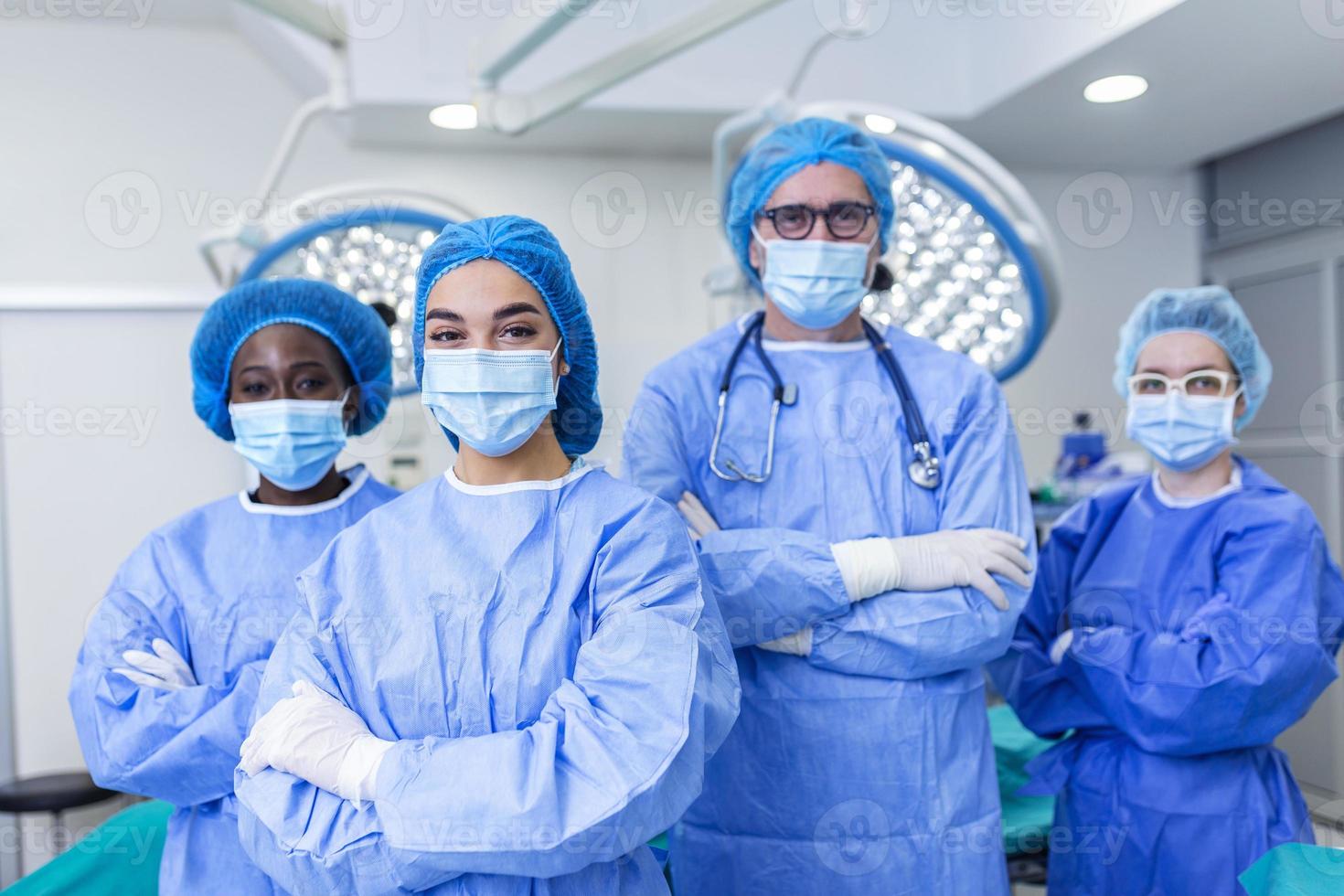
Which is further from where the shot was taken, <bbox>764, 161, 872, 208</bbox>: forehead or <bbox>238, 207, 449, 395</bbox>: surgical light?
<bbox>238, 207, 449, 395</bbox>: surgical light

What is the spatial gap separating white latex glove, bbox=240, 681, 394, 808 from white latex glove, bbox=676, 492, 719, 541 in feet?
1.95

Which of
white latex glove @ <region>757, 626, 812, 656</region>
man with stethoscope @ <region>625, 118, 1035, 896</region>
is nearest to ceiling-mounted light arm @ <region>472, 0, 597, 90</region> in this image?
man with stethoscope @ <region>625, 118, 1035, 896</region>

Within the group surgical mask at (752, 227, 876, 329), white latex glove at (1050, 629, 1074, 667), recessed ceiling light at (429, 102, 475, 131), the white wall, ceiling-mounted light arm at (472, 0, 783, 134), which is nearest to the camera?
surgical mask at (752, 227, 876, 329)

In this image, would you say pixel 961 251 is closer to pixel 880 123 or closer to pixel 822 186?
pixel 880 123

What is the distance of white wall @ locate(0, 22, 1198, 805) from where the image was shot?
3225 mm

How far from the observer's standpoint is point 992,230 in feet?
6.07

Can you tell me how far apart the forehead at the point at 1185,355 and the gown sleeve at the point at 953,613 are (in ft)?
1.80

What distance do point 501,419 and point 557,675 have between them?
268 millimetres

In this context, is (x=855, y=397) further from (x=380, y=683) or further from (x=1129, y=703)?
(x=380, y=683)

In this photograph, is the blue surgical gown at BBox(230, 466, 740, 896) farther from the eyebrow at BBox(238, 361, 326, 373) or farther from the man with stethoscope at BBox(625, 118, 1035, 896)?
the eyebrow at BBox(238, 361, 326, 373)

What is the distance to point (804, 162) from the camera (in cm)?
162

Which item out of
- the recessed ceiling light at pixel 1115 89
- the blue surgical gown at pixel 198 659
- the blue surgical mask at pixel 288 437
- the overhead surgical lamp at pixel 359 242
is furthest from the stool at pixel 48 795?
the recessed ceiling light at pixel 1115 89

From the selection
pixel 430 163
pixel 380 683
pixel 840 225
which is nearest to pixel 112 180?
pixel 430 163

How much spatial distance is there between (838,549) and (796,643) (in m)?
0.14
